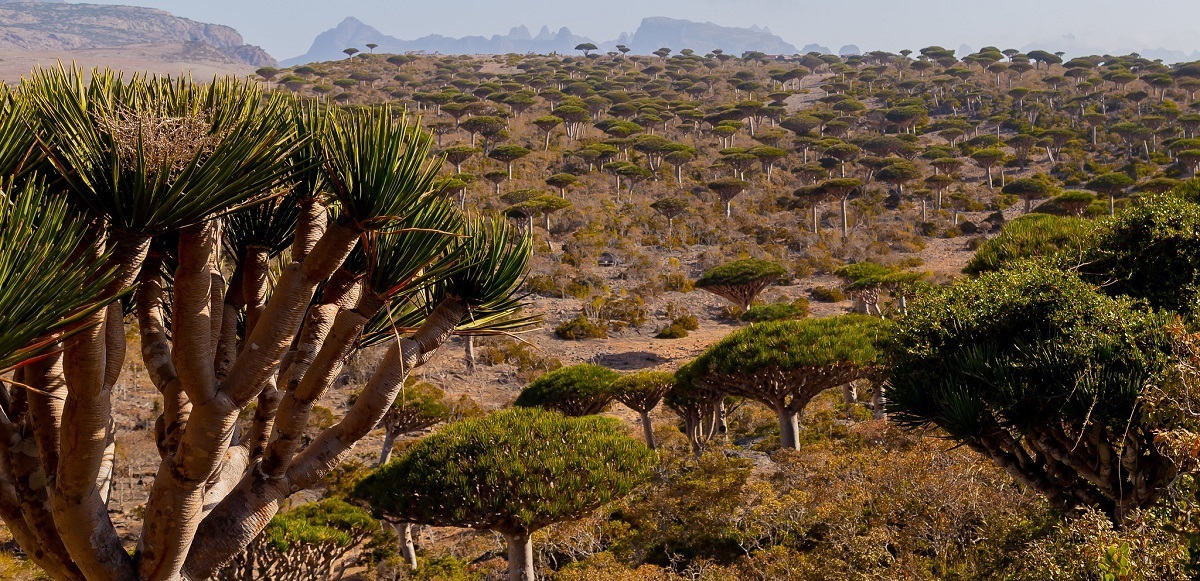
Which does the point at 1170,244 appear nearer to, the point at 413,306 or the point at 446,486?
the point at 413,306

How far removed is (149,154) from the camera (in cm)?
364

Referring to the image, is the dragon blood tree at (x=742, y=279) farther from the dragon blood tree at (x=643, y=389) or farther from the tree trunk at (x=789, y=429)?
the tree trunk at (x=789, y=429)

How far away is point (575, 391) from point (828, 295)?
61.9ft

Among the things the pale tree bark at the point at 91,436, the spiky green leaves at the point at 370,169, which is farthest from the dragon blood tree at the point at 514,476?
the spiky green leaves at the point at 370,169

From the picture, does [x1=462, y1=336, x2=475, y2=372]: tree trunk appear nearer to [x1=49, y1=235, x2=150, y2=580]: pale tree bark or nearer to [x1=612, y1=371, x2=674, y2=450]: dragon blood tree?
[x1=612, y1=371, x2=674, y2=450]: dragon blood tree

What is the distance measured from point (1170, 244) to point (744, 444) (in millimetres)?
11489

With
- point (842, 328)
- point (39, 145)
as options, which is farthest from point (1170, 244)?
point (39, 145)

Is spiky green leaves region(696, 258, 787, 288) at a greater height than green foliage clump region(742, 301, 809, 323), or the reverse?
spiky green leaves region(696, 258, 787, 288)

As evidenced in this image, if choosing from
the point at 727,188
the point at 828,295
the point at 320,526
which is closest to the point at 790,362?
the point at 320,526

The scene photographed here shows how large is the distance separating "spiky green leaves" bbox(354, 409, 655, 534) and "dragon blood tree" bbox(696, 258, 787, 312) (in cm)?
1920

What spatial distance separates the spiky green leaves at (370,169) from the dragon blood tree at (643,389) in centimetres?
1209

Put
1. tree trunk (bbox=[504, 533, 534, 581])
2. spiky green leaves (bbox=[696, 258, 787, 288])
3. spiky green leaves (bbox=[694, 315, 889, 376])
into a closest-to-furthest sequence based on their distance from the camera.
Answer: tree trunk (bbox=[504, 533, 534, 581]) → spiky green leaves (bbox=[694, 315, 889, 376]) → spiky green leaves (bbox=[696, 258, 787, 288])

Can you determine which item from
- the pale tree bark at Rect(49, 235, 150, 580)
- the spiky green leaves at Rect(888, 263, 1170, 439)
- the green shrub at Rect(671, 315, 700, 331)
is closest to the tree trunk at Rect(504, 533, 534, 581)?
the spiky green leaves at Rect(888, 263, 1170, 439)

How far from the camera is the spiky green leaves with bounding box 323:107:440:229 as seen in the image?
13.9ft
